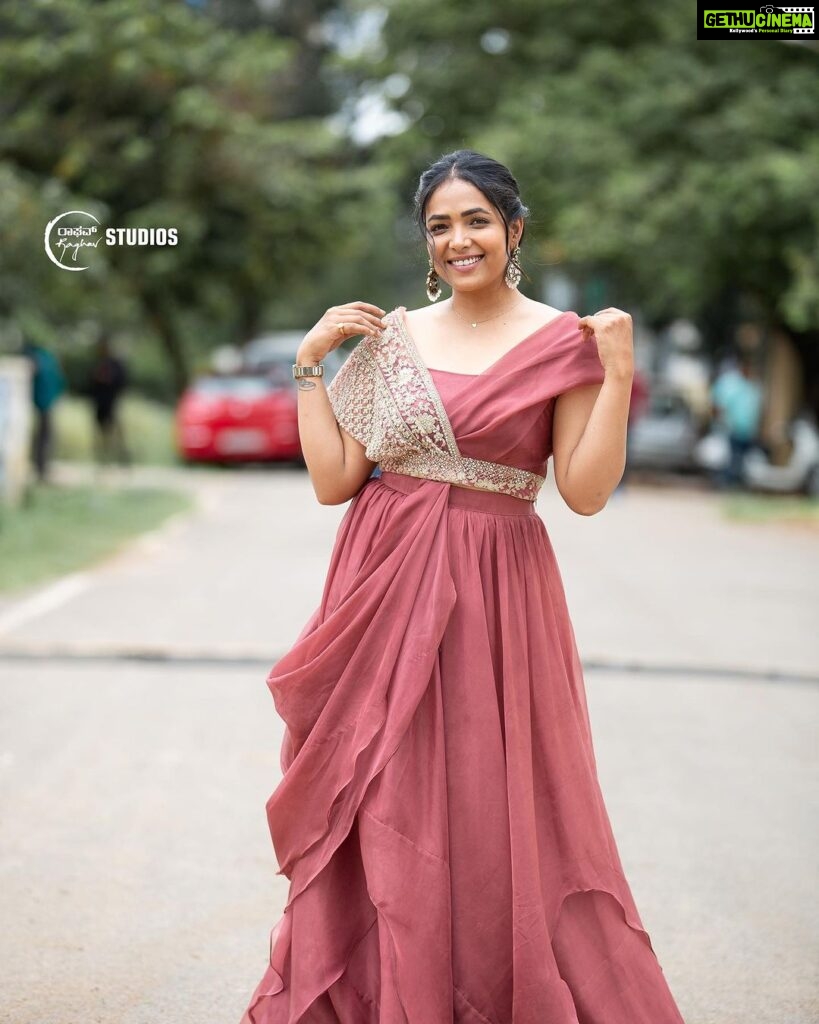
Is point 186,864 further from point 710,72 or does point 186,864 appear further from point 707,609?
point 710,72

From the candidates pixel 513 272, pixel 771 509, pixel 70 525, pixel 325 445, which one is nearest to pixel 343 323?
pixel 325 445

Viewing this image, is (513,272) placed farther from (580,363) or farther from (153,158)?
(153,158)

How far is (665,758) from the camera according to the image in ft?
19.7

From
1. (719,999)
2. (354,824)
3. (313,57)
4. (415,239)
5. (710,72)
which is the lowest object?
(719,999)

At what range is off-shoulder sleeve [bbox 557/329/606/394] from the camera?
3.00 m

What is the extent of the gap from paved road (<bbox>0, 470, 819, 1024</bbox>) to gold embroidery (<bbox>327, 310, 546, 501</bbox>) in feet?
4.67

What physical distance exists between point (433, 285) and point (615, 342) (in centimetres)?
55

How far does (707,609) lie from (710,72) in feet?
36.4

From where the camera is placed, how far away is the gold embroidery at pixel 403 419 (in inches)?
119

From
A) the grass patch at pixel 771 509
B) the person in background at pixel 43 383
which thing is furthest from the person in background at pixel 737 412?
the person in background at pixel 43 383

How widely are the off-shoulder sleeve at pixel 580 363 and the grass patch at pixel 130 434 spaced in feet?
66.5

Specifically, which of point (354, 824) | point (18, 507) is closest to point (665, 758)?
point (354, 824)

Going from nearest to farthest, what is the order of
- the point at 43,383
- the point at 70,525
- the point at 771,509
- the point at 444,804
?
the point at 444,804 → the point at 70,525 → the point at 43,383 → the point at 771,509

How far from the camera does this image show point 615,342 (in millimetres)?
2951
